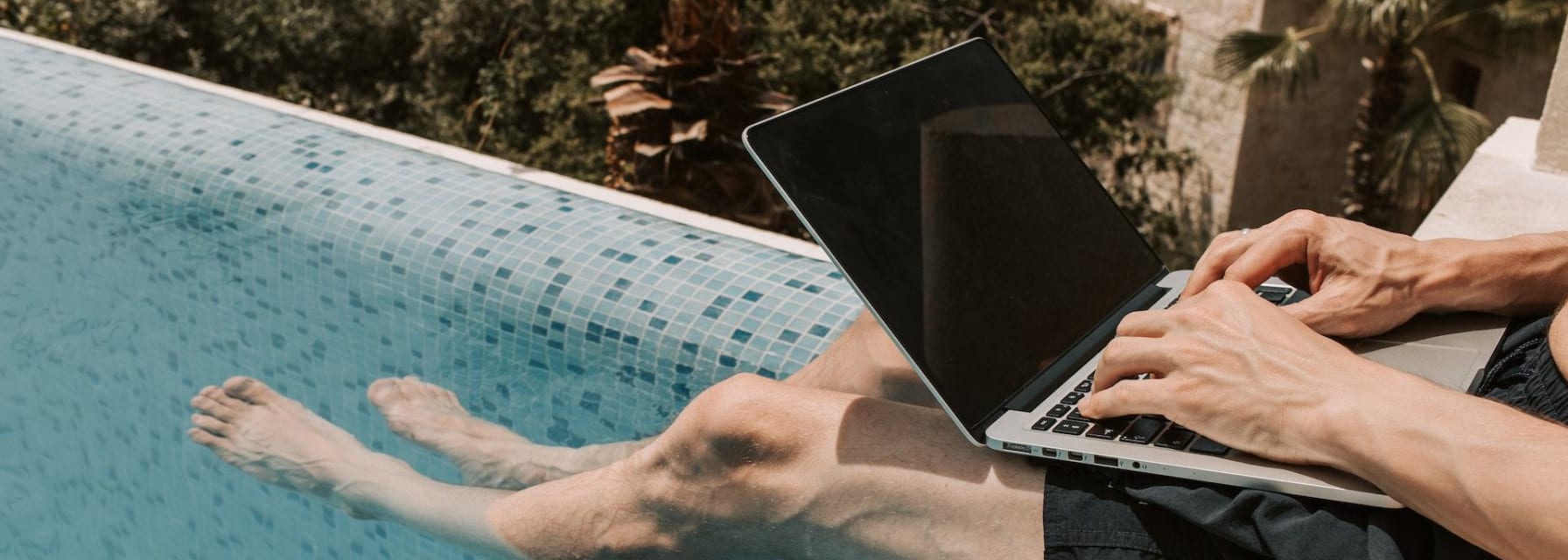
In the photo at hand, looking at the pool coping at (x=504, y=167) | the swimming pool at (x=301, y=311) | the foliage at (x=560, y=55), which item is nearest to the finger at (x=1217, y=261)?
the swimming pool at (x=301, y=311)

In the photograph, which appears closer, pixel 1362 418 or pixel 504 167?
pixel 1362 418

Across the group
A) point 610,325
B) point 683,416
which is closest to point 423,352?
point 610,325

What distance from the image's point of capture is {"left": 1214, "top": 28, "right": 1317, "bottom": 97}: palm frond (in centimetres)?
971

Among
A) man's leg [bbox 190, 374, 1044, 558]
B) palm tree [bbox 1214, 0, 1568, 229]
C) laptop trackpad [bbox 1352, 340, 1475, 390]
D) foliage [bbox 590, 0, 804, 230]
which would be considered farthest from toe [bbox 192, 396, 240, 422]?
palm tree [bbox 1214, 0, 1568, 229]

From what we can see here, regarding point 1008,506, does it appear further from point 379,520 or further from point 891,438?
point 379,520

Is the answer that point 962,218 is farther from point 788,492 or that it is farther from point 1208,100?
point 1208,100

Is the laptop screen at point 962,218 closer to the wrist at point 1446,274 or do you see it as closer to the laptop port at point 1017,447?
the laptop port at point 1017,447

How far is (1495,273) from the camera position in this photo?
161 centimetres

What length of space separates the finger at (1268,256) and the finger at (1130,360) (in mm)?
255

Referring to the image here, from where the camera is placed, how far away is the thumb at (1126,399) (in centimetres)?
138

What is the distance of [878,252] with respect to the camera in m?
1.55

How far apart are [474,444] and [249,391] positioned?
0.48m

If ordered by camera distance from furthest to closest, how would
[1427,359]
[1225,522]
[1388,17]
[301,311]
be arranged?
[1388,17] → [301,311] → [1427,359] → [1225,522]

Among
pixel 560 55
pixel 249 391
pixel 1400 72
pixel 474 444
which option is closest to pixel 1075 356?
pixel 474 444
